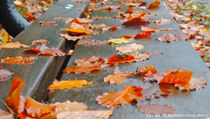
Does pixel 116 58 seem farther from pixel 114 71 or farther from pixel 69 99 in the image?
pixel 69 99

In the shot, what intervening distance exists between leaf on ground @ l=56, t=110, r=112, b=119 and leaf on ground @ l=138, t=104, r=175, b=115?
0.41 feet

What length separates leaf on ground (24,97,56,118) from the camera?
0.75m

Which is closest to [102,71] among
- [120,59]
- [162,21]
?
[120,59]

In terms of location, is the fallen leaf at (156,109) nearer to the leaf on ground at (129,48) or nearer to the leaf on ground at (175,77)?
the leaf on ground at (175,77)

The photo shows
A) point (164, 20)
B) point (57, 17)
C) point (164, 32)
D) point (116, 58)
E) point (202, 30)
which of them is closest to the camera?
point (116, 58)

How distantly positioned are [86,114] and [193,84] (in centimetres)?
47

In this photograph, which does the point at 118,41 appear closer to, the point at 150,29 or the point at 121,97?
the point at 150,29

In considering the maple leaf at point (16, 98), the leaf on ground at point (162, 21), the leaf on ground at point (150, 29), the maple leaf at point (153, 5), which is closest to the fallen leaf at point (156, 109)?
the maple leaf at point (16, 98)

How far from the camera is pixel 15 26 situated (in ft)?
7.33

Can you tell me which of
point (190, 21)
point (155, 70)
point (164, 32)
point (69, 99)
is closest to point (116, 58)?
point (155, 70)

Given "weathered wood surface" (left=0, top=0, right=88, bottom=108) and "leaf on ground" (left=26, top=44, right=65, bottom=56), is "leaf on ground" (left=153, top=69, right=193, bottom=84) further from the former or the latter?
"leaf on ground" (left=26, top=44, right=65, bottom=56)

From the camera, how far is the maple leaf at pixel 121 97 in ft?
2.76

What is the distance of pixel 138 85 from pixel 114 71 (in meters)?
0.18

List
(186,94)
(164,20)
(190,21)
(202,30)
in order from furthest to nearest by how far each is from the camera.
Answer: (190,21) < (202,30) < (164,20) < (186,94)
